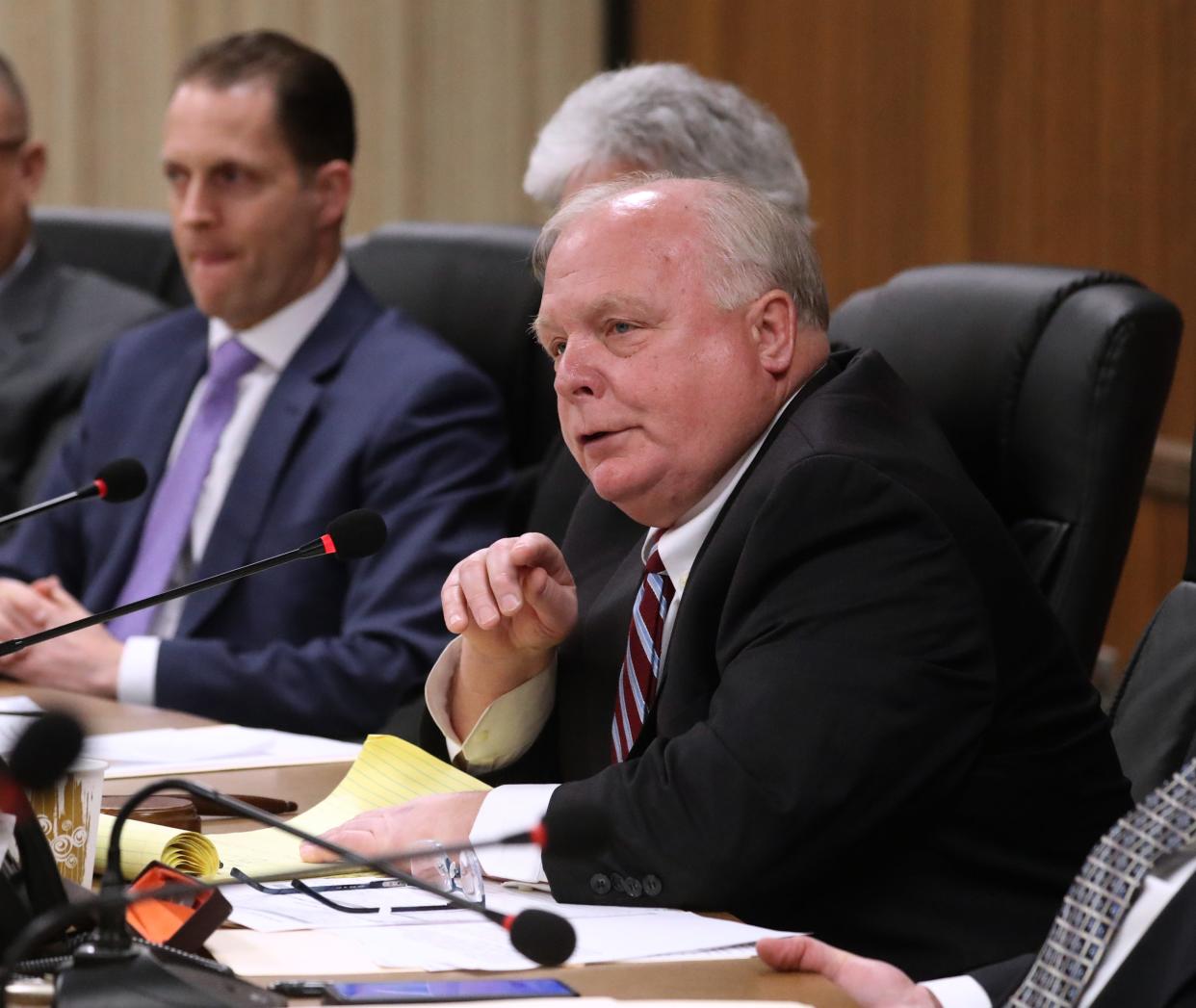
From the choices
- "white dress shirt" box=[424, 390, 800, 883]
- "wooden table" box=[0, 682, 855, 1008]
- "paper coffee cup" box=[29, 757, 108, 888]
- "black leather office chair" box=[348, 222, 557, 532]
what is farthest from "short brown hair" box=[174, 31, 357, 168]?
"wooden table" box=[0, 682, 855, 1008]

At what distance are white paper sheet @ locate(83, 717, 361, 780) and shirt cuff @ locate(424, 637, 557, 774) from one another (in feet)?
0.46

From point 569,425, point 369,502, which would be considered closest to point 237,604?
point 369,502

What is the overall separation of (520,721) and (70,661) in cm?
91

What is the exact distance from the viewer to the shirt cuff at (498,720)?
1770 millimetres

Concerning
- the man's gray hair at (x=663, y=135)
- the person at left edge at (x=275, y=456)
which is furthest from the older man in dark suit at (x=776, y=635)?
the person at left edge at (x=275, y=456)

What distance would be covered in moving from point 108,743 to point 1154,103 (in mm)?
2424

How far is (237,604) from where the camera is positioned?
2666 mm

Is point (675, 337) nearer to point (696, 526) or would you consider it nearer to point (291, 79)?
point (696, 526)

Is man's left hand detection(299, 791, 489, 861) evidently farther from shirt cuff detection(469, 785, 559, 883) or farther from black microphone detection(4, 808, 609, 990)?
black microphone detection(4, 808, 609, 990)

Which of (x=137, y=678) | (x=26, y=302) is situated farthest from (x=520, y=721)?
(x=26, y=302)

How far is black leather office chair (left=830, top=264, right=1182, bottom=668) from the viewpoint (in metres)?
1.97

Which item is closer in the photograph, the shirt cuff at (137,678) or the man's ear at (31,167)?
the shirt cuff at (137,678)

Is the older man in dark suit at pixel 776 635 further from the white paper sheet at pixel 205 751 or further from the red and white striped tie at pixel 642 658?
the white paper sheet at pixel 205 751

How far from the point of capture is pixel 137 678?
2.46 metres
